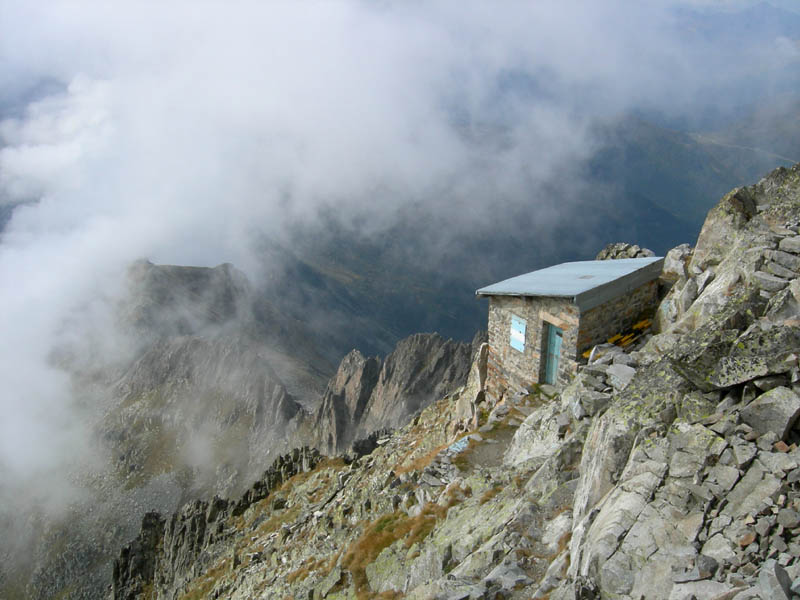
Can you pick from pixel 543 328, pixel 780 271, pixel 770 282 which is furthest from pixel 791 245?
pixel 543 328

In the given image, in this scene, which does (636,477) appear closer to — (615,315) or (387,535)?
(387,535)

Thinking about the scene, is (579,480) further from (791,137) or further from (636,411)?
(791,137)

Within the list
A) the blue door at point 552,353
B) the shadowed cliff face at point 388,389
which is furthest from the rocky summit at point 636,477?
the shadowed cliff face at point 388,389

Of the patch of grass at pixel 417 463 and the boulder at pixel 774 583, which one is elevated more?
the boulder at pixel 774 583

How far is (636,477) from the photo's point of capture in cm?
1026

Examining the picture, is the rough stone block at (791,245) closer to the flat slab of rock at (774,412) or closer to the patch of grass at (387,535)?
the flat slab of rock at (774,412)

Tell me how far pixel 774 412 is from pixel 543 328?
1320 centimetres

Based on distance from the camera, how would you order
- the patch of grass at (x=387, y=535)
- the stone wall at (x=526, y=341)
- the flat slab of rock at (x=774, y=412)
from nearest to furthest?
the flat slab of rock at (x=774, y=412) < the patch of grass at (x=387, y=535) < the stone wall at (x=526, y=341)

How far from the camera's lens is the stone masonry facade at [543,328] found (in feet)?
68.9

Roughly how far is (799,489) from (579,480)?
5.29 meters

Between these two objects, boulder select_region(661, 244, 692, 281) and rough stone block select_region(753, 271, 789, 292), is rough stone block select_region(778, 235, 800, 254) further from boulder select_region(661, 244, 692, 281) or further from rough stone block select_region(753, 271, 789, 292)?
boulder select_region(661, 244, 692, 281)

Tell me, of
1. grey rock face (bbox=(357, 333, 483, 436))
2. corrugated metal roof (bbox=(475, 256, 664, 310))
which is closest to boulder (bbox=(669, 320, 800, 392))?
corrugated metal roof (bbox=(475, 256, 664, 310))

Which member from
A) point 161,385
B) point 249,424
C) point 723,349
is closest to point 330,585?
point 723,349

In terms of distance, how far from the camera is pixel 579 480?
1302 centimetres
